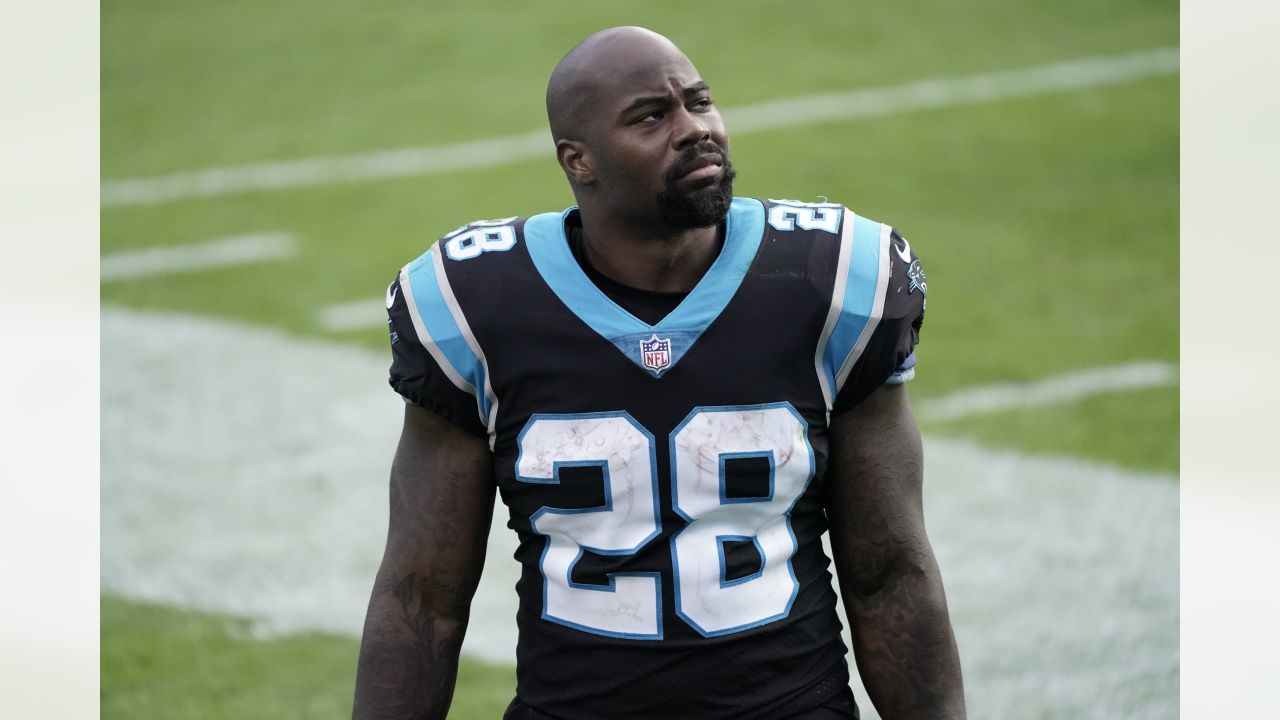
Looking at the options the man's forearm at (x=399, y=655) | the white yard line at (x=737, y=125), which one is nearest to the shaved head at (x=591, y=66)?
the man's forearm at (x=399, y=655)

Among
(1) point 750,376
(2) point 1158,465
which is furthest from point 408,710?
(2) point 1158,465

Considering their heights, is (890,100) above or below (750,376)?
above

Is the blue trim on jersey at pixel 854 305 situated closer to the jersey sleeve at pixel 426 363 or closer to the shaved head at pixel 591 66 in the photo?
the shaved head at pixel 591 66

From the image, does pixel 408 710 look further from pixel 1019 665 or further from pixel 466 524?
pixel 1019 665

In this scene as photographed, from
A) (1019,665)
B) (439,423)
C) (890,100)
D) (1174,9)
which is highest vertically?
(1174,9)

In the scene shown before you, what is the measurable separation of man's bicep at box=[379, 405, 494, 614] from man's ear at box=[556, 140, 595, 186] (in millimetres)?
421

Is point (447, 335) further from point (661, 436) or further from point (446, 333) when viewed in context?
point (661, 436)

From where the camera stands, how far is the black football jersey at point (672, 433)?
246 centimetres

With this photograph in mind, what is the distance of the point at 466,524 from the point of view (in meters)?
2.60

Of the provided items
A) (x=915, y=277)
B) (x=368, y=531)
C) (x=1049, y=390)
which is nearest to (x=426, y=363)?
(x=915, y=277)

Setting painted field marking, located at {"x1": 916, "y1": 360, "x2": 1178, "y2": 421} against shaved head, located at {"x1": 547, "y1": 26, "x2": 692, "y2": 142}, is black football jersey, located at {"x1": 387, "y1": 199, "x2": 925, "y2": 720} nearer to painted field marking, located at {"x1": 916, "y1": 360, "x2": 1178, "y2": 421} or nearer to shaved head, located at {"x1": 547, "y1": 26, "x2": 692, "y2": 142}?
shaved head, located at {"x1": 547, "y1": 26, "x2": 692, "y2": 142}

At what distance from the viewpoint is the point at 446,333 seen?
251cm

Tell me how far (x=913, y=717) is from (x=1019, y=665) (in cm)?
214

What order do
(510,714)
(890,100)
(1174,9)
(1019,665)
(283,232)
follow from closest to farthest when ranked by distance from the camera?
(510,714), (1019,665), (283,232), (890,100), (1174,9)
